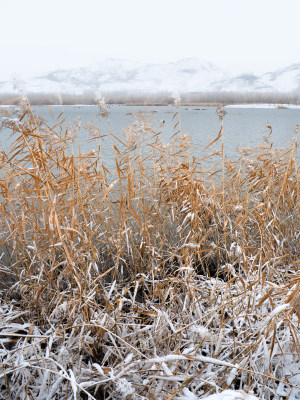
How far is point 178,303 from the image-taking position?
1.59 metres

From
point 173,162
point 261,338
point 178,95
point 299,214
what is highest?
point 178,95

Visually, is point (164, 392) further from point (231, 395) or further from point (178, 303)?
point (178, 303)

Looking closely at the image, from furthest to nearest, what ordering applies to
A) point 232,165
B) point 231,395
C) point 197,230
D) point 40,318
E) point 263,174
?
point 232,165 → point 263,174 → point 197,230 → point 40,318 → point 231,395

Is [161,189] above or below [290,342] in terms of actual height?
above

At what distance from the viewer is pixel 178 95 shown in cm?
223

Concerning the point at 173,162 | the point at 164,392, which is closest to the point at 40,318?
the point at 164,392

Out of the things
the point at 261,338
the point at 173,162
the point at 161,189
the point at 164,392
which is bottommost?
the point at 164,392

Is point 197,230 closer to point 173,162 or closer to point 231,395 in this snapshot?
point 173,162

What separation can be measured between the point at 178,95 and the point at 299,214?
4.57 feet

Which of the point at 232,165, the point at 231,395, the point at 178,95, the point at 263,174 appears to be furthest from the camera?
the point at 232,165

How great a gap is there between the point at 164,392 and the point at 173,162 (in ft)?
6.35

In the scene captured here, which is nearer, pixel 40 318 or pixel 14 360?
pixel 14 360

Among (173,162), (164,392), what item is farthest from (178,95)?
(164,392)

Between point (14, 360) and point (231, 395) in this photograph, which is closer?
point (231, 395)
